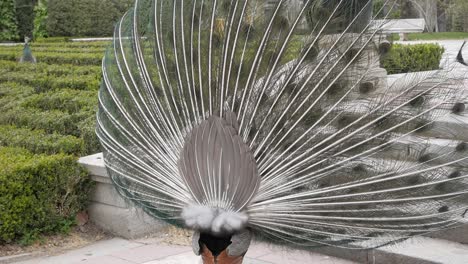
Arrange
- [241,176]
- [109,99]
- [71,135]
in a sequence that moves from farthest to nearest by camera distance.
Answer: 1. [71,135]
2. [109,99]
3. [241,176]

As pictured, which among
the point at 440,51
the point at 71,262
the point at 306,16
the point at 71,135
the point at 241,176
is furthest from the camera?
the point at 440,51

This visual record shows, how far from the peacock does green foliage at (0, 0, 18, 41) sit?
2833 centimetres

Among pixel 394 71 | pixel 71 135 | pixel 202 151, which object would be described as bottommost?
pixel 71 135

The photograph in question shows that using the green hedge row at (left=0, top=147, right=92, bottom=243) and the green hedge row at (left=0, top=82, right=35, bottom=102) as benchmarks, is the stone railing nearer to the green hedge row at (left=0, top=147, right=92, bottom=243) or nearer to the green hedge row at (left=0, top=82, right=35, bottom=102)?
the green hedge row at (left=0, top=147, right=92, bottom=243)

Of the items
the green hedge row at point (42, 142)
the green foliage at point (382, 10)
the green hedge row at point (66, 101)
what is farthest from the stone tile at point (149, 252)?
the green foliage at point (382, 10)

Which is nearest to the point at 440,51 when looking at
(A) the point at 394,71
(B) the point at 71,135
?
(B) the point at 71,135

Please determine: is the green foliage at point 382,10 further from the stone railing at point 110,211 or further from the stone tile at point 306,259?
the stone railing at point 110,211

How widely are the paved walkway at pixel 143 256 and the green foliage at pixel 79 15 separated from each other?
885 inches

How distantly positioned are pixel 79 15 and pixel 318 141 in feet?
84.4

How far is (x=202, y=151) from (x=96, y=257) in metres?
2.58

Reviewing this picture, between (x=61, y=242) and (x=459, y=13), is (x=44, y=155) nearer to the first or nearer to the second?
(x=61, y=242)

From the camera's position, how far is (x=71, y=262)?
573 centimetres

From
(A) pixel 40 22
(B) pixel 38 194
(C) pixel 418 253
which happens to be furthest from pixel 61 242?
(A) pixel 40 22

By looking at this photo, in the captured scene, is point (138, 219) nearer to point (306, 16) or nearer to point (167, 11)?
point (167, 11)
